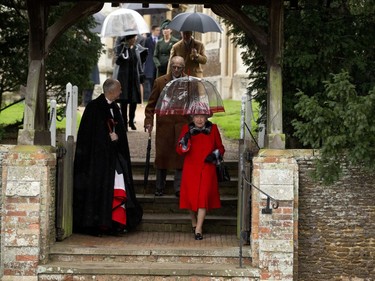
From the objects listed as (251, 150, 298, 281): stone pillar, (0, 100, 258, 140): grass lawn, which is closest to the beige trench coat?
(251, 150, 298, 281): stone pillar

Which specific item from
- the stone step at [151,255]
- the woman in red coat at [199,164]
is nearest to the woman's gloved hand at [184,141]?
the woman in red coat at [199,164]

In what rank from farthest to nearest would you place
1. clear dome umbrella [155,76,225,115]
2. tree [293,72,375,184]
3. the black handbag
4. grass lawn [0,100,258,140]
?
1. grass lawn [0,100,258,140]
2. clear dome umbrella [155,76,225,115]
3. the black handbag
4. tree [293,72,375,184]

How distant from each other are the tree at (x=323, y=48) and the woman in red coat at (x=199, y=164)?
38.5 inches

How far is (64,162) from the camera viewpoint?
13.9 m

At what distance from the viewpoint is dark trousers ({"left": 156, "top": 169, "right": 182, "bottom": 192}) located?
15.1 m

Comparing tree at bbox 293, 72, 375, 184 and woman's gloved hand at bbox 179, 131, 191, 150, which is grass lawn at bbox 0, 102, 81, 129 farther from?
tree at bbox 293, 72, 375, 184

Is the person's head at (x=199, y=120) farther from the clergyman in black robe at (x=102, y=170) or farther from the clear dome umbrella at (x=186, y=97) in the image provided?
the clergyman in black robe at (x=102, y=170)

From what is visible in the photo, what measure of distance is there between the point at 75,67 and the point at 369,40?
6.49m

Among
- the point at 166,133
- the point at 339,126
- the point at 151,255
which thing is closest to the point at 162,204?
the point at 166,133

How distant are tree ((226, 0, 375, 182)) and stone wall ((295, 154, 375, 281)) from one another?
975mm

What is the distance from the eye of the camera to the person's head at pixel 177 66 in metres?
15.1

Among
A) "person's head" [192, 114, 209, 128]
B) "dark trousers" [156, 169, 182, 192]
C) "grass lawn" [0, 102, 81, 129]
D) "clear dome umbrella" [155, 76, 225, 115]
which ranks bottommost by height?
"dark trousers" [156, 169, 182, 192]

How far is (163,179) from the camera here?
15320 millimetres

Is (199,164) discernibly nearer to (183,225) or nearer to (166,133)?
(183,225)
